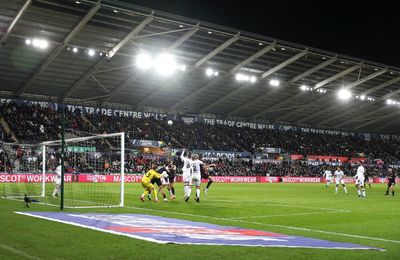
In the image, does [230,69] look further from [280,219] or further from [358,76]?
[280,219]

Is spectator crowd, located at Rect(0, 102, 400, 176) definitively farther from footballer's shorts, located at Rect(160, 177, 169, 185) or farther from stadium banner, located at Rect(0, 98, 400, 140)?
footballer's shorts, located at Rect(160, 177, 169, 185)

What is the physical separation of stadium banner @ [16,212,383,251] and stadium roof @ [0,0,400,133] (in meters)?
25.5

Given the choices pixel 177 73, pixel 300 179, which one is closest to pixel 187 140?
pixel 177 73

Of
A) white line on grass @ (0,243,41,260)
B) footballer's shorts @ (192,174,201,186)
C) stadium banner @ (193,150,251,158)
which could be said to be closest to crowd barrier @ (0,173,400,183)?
stadium banner @ (193,150,251,158)

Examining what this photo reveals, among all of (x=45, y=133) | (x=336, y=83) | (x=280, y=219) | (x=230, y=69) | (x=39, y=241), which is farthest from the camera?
(x=336, y=83)

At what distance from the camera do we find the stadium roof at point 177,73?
3993 centimetres

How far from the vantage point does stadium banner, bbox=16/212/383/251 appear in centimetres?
1069

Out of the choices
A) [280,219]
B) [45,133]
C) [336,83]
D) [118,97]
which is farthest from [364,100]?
[280,219]

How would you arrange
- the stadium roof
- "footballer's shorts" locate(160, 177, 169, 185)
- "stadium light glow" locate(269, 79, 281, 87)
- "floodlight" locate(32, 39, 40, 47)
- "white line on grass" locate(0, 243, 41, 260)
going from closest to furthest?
"white line on grass" locate(0, 243, 41, 260), "footballer's shorts" locate(160, 177, 169, 185), the stadium roof, "floodlight" locate(32, 39, 40, 47), "stadium light glow" locate(269, 79, 281, 87)

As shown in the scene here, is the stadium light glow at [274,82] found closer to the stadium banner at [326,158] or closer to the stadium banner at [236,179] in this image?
the stadium banner at [236,179]

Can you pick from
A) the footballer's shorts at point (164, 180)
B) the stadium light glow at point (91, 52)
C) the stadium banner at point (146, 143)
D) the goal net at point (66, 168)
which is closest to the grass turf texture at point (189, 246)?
the footballer's shorts at point (164, 180)

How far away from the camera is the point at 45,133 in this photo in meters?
50.2

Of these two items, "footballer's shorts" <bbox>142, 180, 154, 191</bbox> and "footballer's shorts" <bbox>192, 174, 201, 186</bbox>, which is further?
"footballer's shorts" <bbox>192, 174, 201, 186</bbox>

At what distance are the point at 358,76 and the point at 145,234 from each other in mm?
54865
